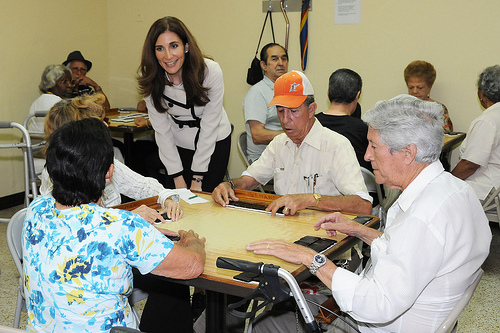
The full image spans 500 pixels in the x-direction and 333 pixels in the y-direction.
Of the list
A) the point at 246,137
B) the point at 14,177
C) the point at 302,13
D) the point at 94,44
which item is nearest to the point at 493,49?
the point at 302,13

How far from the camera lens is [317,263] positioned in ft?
5.44

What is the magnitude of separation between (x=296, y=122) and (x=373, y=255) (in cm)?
106

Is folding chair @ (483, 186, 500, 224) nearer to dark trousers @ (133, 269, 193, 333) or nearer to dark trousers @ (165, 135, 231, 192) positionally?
dark trousers @ (165, 135, 231, 192)

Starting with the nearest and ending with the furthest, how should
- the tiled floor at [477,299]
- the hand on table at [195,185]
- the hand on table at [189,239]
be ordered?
the hand on table at [189,239] < the tiled floor at [477,299] < the hand on table at [195,185]

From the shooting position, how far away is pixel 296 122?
2.63 metres

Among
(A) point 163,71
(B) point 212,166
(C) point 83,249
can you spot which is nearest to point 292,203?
(C) point 83,249

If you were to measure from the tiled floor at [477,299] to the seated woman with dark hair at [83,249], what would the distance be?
71.2 inches

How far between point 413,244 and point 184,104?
82.8 inches

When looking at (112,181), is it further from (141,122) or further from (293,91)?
(141,122)

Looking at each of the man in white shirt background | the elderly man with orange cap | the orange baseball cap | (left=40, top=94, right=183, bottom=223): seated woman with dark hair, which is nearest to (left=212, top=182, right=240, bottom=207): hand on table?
the elderly man with orange cap

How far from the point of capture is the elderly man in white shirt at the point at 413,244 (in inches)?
58.4

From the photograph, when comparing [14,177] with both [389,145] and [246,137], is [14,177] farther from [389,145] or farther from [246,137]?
[389,145]

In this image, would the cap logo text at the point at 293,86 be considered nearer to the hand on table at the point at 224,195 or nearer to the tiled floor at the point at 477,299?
the hand on table at the point at 224,195

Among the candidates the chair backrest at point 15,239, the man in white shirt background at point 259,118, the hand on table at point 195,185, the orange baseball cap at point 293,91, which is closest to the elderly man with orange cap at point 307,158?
the orange baseball cap at point 293,91
